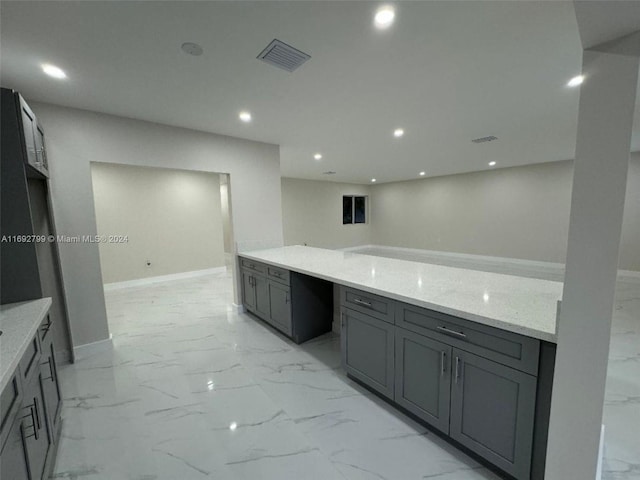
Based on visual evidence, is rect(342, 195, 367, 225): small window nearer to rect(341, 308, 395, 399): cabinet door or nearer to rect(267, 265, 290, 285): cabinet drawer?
rect(267, 265, 290, 285): cabinet drawer

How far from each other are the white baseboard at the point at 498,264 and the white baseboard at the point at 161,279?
5336mm

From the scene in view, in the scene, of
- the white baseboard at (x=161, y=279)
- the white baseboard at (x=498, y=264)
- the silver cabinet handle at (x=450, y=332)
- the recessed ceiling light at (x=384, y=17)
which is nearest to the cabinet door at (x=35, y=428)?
the silver cabinet handle at (x=450, y=332)

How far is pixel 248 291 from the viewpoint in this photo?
3.66m

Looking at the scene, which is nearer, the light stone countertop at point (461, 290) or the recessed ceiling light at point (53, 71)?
the light stone countertop at point (461, 290)

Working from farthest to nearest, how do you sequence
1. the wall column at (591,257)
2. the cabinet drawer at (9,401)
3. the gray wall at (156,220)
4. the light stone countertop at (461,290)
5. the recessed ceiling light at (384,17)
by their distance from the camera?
the gray wall at (156,220), the recessed ceiling light at (384,17), the light stone countertop at (461,290), the cabinet drawer at (9,401), the wall column at (591,257)

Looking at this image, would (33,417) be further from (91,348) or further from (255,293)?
(255,293)

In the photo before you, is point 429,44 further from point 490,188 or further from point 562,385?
point 490,188

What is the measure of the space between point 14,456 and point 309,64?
8.45 ft

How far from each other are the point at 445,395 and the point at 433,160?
5139 millimetres

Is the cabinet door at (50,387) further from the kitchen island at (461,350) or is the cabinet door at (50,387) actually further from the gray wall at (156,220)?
the gray wall at (156,220)

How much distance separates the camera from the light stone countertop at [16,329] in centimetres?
104

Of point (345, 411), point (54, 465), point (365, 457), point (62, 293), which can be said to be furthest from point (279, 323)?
point (62, 293)

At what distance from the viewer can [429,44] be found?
1.77 m

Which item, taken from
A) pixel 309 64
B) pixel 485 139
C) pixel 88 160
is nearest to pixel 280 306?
pixel 309 64
